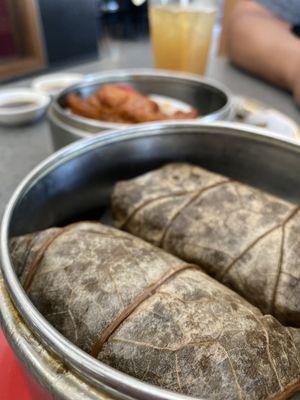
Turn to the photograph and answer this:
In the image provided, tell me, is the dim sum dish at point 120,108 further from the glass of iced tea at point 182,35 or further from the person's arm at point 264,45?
the person's arm at point 264,45

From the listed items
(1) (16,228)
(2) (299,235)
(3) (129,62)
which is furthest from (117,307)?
(3) (129,62)

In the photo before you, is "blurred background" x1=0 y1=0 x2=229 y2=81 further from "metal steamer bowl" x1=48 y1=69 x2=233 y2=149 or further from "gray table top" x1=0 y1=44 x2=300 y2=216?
"metal steamer bowl" x1=48 y1=69 x2=233 y2=149

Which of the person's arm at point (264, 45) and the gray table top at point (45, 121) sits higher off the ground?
the person's arm at point (264, 45)

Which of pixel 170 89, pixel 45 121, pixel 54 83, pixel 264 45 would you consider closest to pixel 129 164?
pixel 170 89

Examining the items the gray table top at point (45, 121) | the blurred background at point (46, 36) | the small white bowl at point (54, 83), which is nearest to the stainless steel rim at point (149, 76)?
the gray table top at point (45, 121)

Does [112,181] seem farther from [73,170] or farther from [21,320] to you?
[21,320]

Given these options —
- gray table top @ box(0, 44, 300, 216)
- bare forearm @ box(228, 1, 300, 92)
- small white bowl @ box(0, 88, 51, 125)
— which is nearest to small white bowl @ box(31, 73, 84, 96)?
small white bowl @ box(0, 88, 51, 125)

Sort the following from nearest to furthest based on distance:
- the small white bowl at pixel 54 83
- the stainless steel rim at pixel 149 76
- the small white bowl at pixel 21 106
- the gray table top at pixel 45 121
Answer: the stainless steel rim at pixel 149 76 < the gray table top at pixel 45 121 < the small white bowl at pixel 21 106 < the small white bowl at pixel 54 83
